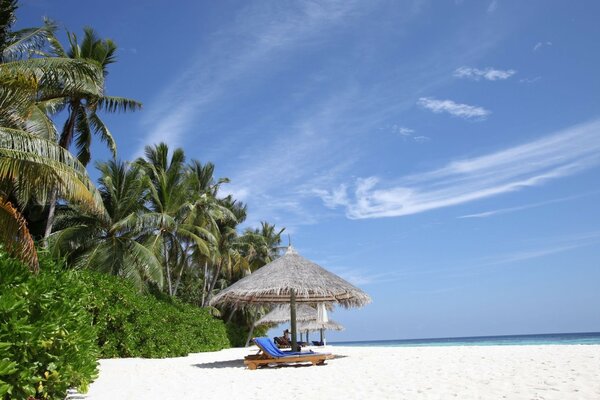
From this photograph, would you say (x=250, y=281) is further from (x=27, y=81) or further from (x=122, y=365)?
(x=27, y=81)

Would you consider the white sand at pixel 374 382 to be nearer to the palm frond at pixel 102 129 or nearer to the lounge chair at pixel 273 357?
the lounge chair at pixel 273 357

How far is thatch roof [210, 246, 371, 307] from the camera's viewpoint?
37.2 feet

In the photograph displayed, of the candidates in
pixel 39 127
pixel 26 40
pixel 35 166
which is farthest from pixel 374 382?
pixel 26 40

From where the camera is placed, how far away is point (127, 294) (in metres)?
11.9

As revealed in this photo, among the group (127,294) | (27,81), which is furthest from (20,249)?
(127,294)

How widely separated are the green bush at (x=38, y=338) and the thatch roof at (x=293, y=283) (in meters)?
6.18

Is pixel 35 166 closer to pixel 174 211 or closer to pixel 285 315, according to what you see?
pixel 174 211

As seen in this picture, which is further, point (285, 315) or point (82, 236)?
point (285, 315)

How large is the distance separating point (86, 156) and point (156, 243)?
13.1 ft

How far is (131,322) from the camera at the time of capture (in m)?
12.4

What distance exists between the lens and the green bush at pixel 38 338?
3.55 m

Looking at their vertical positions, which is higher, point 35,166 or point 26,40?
point 26,40

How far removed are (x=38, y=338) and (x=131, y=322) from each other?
29.7 feet

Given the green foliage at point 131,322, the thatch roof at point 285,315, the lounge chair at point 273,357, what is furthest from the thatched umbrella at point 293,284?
the thatch roof at point 285,315
